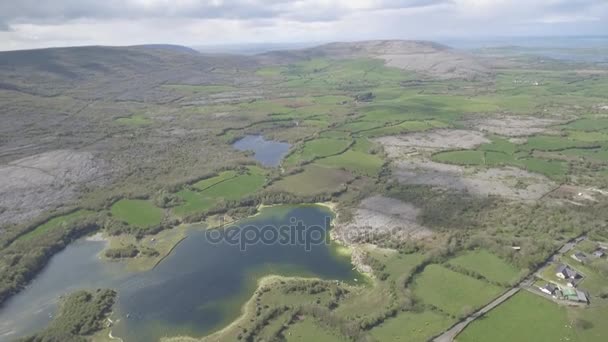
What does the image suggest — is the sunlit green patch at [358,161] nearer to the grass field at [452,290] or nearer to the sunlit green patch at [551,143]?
the grass field at [452,290]

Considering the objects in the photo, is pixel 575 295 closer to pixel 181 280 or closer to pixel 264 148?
pixel 181 280

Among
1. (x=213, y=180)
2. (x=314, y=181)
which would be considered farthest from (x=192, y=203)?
(x=314, y=181)

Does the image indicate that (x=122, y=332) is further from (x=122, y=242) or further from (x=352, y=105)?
(x=352, y=105)

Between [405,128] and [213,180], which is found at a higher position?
[405,128]

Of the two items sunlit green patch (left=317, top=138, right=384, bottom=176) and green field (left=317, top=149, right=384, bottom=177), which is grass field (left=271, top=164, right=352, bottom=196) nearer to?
green field (left=317, top=149, right=384, bottom=177)

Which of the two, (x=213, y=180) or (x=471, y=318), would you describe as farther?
(x=213, y=180)

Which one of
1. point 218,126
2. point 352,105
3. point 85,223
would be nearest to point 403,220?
point 85,223

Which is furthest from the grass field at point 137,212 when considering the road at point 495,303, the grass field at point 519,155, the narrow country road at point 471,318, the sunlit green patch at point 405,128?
the sunlit green patch at point 405,128
